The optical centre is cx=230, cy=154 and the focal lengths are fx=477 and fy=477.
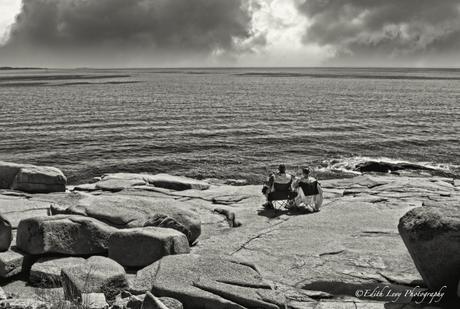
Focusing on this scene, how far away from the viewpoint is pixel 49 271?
11.5 m

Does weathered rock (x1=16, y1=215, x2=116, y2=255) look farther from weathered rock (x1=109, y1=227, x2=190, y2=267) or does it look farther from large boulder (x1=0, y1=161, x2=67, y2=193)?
large boulder (x1=0, y1=161, x2=67, y2=193)

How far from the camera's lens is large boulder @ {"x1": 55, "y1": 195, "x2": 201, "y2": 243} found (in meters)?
13.8

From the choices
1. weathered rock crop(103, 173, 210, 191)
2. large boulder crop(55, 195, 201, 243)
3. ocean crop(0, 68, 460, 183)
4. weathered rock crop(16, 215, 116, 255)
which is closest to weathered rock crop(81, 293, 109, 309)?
weathered rock crop(16, 215, 116, 255)

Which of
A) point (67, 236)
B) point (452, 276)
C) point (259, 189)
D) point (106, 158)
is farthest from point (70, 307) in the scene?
point (106, 158)

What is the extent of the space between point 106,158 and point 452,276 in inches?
1136

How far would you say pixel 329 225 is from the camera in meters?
15.2

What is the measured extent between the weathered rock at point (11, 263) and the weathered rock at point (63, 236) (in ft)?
1.15

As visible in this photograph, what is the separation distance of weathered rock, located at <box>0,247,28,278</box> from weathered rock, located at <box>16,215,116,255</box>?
35 centimetres

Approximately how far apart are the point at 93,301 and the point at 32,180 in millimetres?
12432

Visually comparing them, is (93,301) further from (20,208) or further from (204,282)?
(20,208)

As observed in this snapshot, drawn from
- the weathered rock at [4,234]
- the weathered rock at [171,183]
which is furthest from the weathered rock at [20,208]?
the weathered rock at [171,183]

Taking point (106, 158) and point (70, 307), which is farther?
point (106, 158)

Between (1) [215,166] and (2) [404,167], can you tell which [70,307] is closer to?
(1) [215,166]

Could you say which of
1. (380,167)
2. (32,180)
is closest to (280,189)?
(32,180)
